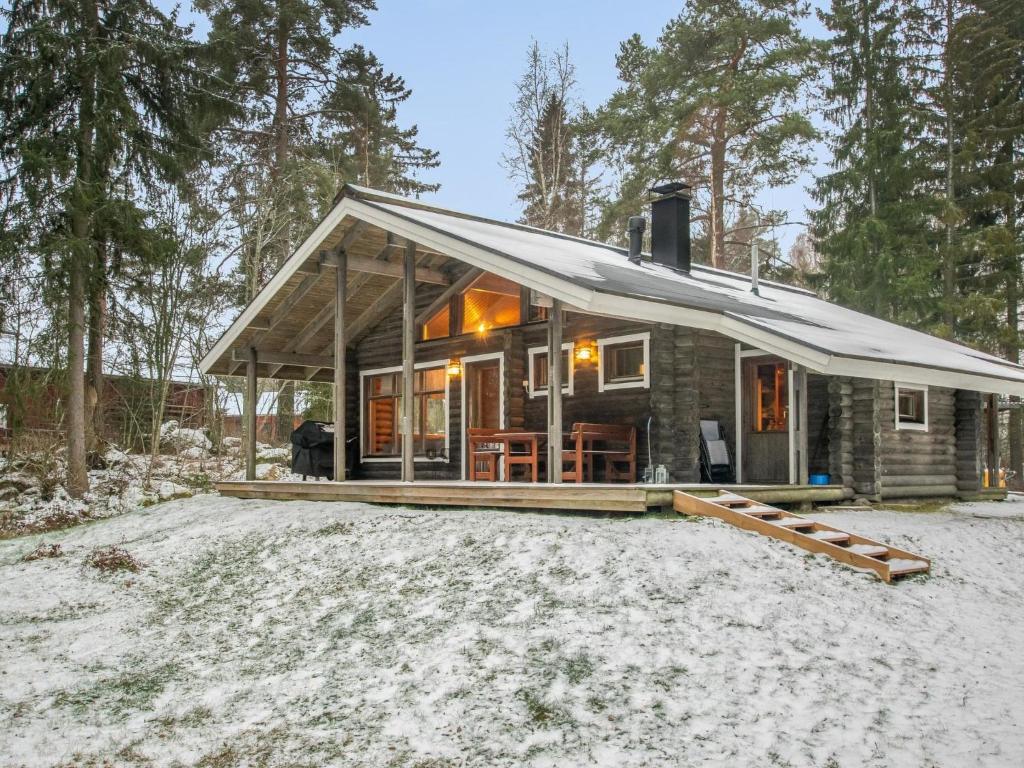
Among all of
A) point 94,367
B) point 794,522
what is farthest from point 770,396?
point 94,367

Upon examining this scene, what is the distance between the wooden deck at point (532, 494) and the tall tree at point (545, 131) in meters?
14.9

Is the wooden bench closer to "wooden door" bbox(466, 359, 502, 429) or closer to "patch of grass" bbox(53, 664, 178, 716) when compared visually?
"wooden door" bbox(466, 359, 502, 429)

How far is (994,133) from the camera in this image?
835 inches

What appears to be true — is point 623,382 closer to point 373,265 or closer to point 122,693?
point 373,265

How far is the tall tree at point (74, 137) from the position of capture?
575 inches

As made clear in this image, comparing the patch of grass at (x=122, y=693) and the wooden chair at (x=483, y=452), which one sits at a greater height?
the wooden chair at (x=483, y=452)

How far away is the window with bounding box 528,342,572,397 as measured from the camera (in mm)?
12617

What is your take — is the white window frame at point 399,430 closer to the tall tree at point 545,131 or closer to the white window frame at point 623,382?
the white window frame at point 623,382

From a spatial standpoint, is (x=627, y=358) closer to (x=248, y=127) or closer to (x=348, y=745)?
(x=348, y=745)

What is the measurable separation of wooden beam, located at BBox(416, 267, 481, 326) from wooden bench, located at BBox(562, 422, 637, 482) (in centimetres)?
307

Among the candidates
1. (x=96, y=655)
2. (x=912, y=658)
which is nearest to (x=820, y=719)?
(x=912, y=658)

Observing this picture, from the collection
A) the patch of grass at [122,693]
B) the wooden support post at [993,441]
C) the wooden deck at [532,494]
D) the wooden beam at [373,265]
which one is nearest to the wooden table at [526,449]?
the wooden deck at [532,494]

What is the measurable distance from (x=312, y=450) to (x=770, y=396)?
6.84 meters

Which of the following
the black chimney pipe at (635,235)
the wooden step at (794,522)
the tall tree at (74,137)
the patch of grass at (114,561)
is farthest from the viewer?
the tall tree at (74,137)
